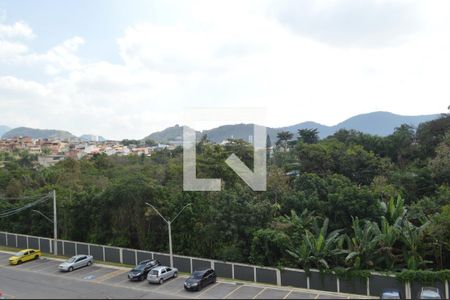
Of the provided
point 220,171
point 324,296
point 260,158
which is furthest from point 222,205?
point 260,158

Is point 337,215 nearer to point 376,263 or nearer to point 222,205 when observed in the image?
point 376,263

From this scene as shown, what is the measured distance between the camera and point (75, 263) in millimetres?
28781

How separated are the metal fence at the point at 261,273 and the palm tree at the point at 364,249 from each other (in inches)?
48.8

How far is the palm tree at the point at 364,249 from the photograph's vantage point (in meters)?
25.1

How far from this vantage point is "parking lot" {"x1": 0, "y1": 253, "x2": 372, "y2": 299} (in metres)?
22.5

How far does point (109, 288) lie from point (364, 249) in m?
16.1

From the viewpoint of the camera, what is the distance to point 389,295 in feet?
67.1

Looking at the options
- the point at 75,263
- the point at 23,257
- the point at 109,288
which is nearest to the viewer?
the point at 109,288

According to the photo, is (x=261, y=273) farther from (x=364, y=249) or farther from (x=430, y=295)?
(x=430, y=295)

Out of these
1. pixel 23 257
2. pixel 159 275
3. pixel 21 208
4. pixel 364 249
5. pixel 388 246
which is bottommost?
pixel 23 257

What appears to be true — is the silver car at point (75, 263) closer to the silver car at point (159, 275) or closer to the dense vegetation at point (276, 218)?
the dense vegetation at point (276, 218)

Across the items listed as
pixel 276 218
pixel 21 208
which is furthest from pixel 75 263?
pixel 21 208

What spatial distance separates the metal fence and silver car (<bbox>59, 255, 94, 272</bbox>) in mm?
2710

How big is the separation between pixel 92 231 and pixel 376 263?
80.6ft
